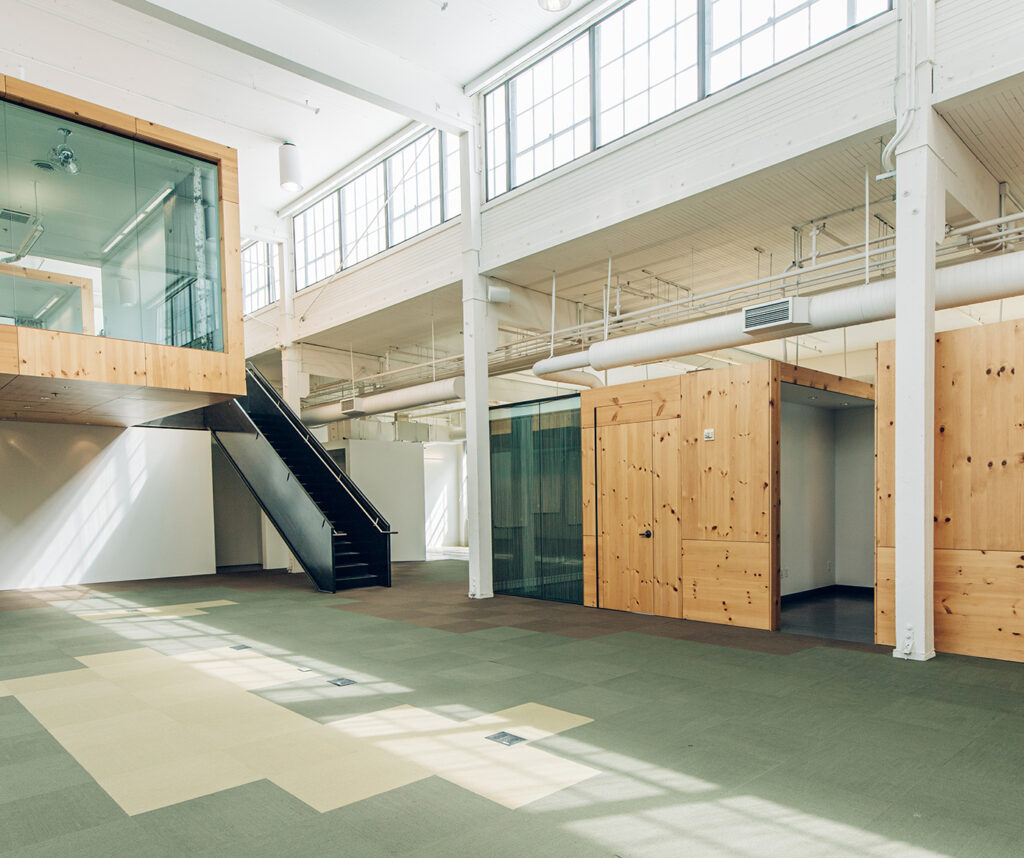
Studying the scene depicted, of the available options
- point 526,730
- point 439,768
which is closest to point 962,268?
point 526,730

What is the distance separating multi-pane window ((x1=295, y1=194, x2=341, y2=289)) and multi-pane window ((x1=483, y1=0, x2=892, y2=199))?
5547 mm

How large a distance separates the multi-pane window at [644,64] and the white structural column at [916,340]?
2.66 metres

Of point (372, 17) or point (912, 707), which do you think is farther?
point (372, 17)

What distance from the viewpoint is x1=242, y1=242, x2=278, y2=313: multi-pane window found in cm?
1833

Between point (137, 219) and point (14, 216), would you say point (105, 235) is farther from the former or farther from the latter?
point (14, 216)

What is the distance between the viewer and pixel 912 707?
4.95 meters

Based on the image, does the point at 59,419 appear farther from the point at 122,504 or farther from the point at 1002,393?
the point at 1002,393

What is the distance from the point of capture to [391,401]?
560 inches

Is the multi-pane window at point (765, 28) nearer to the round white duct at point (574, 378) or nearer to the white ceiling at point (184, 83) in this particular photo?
the round white duct at point (574, 378)

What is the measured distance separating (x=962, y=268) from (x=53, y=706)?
8.53 m

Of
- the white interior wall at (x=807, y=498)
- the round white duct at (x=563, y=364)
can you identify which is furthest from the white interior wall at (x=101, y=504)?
the white interior wall at (x=807, y=498)

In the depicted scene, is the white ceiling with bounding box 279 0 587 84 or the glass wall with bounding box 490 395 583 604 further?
the glass wall with bounding box 490 395 583 604

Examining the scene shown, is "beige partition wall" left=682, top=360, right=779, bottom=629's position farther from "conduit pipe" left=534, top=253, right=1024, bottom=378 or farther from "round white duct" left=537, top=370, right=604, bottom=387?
"round white duct" left=537, top=370, right=604, bottom=387

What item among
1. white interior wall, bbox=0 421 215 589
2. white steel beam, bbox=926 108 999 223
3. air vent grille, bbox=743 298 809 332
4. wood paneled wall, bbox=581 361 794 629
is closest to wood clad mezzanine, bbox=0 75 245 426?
white interior wall, bbox=0 421 215 589
